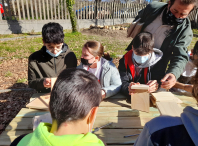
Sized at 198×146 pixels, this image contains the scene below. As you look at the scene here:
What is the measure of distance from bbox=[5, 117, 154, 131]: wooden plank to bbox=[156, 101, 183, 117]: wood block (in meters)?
0.21

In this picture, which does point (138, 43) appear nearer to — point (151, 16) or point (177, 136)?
point (151, 16)

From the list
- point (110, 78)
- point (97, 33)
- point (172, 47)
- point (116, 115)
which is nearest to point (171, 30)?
point (172, 47)

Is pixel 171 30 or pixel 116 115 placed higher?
pixel 171 30

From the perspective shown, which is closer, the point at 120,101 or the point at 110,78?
the point at 120,101

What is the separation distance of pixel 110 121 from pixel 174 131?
0.96m

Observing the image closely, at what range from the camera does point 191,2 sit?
1.93 m

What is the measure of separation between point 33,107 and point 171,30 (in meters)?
2.01

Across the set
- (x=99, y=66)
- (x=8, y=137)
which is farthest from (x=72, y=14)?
(x=8, y=137)

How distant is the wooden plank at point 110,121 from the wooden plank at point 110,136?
0.18ft

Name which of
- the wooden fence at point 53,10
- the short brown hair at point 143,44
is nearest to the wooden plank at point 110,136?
the short brown hair at point 143,44

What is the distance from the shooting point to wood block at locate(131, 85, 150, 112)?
182 cm

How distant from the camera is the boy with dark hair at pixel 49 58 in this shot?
2.25 metres

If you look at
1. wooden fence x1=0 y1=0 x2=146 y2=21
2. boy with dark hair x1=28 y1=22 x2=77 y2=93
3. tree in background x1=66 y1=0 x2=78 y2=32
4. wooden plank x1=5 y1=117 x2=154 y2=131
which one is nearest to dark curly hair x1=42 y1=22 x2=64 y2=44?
boy with dark hair x1=28 y1=22 x2=77 y2=93

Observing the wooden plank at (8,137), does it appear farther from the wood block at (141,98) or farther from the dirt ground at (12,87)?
the dirt ground at (12,87)
